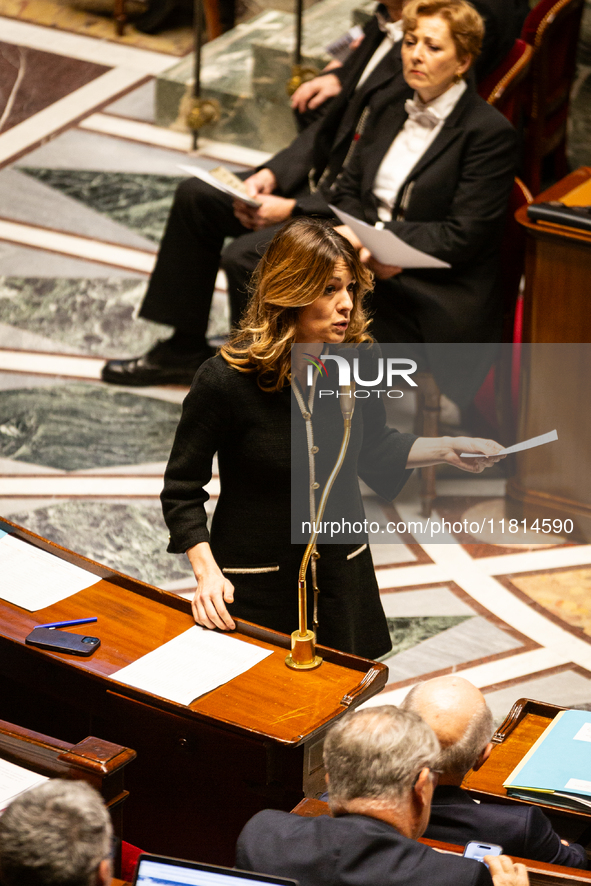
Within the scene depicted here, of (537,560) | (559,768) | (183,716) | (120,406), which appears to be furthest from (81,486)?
(559,768)

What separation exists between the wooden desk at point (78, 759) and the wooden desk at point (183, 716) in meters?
0.22

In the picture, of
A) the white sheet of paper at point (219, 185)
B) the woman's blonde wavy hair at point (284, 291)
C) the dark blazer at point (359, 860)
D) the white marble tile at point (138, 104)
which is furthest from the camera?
the white marble tile at point (138, 104)

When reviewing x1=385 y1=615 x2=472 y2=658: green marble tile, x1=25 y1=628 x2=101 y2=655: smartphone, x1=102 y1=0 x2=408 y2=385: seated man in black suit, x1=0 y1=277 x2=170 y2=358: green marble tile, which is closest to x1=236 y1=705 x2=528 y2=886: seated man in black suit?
x1=25 y1=628 x2=101 y2=655: smartphone

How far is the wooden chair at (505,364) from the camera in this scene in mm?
4543

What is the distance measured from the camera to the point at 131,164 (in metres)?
6.85

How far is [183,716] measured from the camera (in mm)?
2406

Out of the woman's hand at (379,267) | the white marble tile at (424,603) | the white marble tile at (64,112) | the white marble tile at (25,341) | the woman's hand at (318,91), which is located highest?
the woman's hand at (318,91)

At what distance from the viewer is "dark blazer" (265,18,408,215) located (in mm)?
4668

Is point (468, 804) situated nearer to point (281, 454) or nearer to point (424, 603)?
point (281, 454)

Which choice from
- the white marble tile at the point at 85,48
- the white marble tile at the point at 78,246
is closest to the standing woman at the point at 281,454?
the white marble tile at the point at 78,246

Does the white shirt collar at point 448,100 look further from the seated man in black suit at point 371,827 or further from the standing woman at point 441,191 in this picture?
the seated man in black suit at point 371,827

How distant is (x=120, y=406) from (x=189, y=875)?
3.54 metres

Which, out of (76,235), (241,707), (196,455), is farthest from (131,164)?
(241,707)

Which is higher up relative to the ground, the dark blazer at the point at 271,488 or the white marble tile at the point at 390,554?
the dark blazer at the point at 271,488
